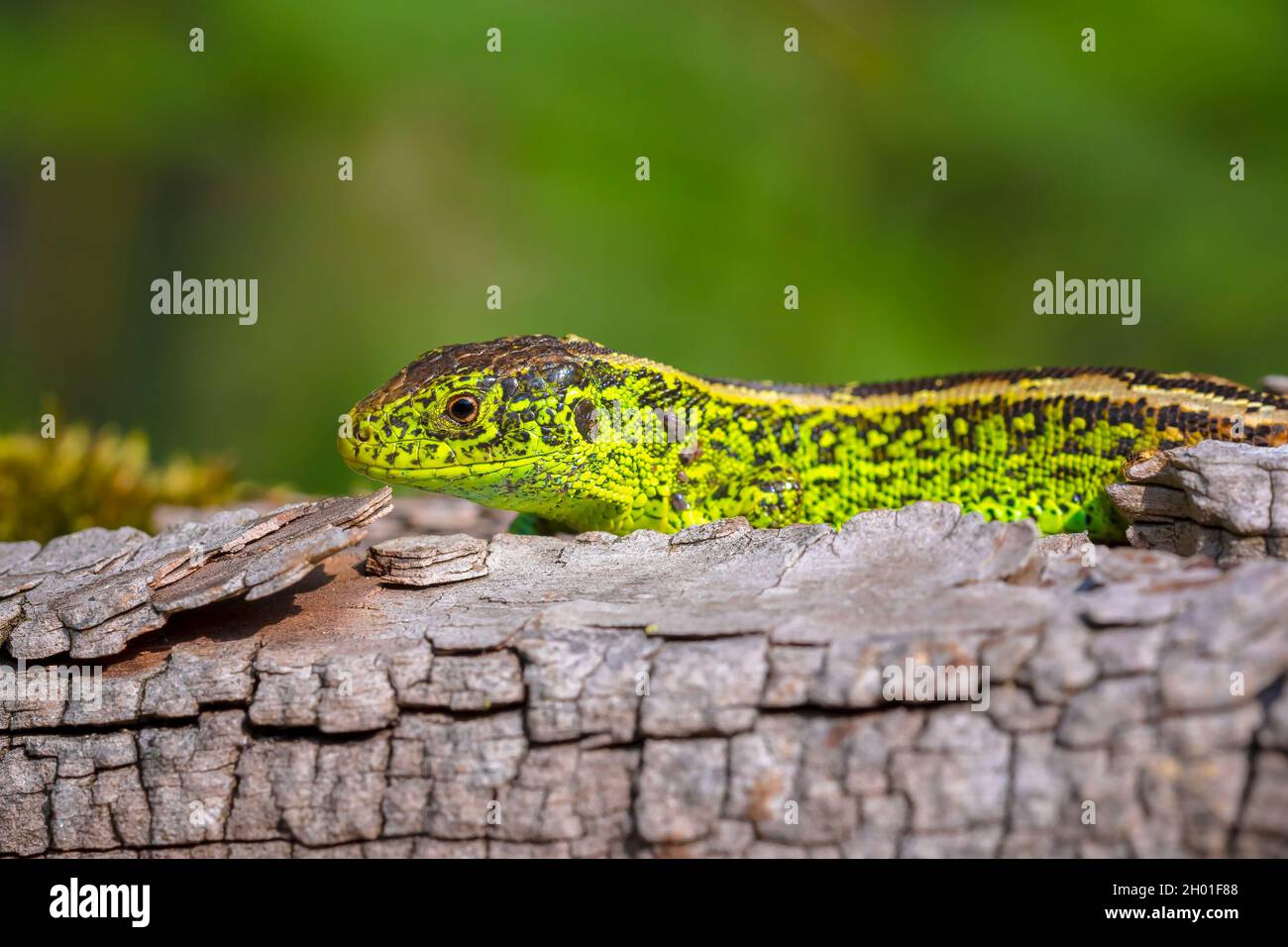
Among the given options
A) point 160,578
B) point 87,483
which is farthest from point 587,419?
point 87,483

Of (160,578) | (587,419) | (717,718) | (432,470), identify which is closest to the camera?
(717,718)

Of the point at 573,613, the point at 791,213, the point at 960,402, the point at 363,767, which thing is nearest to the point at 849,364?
the point at 791,213

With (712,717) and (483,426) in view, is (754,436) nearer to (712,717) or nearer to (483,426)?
(483,426)

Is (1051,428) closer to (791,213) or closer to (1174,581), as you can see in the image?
(1174,581)

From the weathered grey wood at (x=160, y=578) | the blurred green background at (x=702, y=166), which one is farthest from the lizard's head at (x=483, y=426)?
the blurred green background at (x=702, y=166)

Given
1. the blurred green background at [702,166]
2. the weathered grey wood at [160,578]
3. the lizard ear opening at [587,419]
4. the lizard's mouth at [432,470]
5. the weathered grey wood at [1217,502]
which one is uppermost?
the blurred green background at [702,166]

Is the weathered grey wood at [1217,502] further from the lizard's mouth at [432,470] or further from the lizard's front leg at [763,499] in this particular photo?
the lizard's mouth at [432,470]

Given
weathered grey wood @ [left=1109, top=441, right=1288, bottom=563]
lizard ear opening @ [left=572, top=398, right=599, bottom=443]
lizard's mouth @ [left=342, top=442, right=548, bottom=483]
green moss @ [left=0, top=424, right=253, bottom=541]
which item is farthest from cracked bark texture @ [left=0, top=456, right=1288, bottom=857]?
green moss @ [left=0, top=424, right=253, bottom=541]
